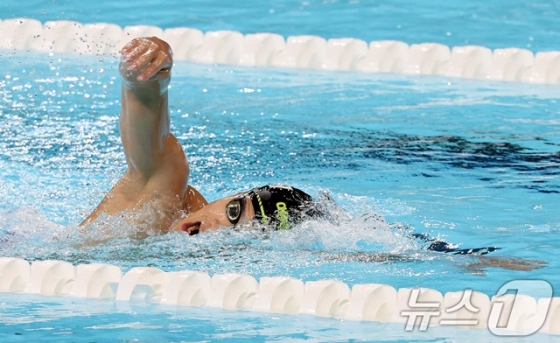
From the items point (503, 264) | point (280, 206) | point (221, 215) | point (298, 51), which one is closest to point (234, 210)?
point (221, 215)

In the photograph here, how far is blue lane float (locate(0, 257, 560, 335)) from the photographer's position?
2734 millimetres

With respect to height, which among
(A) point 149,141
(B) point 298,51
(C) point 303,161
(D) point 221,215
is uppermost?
(B) point 298,51

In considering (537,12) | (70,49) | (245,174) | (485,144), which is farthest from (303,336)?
(537,12)

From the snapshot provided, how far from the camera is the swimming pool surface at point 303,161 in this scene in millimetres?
3162

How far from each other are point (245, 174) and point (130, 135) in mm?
1446

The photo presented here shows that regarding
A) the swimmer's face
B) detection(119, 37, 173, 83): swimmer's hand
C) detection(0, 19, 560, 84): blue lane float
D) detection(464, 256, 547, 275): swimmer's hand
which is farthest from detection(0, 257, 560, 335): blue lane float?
detection(0, 19, 560, 84): blue lane float

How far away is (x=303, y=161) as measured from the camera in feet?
15.4

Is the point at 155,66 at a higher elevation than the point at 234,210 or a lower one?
higher

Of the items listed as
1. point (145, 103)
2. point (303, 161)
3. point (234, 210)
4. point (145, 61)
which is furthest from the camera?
point (303, 161)

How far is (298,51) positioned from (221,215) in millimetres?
3721

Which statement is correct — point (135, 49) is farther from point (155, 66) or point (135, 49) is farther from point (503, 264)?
point (503, 264)

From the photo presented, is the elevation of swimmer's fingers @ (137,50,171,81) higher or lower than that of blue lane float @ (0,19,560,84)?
lower

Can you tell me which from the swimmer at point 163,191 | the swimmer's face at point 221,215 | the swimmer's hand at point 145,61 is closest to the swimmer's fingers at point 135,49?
the swimmer's hand at point 145,61

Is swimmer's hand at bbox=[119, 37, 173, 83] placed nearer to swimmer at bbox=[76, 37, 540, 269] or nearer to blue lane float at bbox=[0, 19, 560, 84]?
swimmer at bbox=[76, 37, 540, 269]
